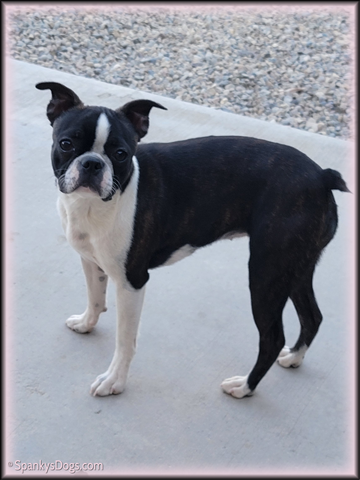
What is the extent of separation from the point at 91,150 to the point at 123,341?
1000 millimetres

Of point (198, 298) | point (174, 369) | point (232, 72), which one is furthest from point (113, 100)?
point (174, 369)

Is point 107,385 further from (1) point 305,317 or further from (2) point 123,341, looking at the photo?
(1) point 305,317

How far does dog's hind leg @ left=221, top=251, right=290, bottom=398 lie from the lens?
→ 10.2ft

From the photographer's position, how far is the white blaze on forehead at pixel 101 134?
282 centimetres

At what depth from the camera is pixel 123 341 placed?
127 inches

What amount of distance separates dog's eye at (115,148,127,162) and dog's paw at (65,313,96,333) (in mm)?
1109

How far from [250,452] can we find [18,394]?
1.19 meters

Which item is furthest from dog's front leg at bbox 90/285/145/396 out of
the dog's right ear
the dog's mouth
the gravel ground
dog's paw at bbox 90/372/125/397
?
the gravel ground

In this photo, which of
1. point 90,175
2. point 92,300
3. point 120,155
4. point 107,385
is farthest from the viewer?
point 92,300

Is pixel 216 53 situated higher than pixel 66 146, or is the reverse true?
pixel 66 146

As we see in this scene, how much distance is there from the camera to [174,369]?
350cm

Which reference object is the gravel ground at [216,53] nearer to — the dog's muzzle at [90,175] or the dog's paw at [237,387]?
the dog's paw at [237,387]

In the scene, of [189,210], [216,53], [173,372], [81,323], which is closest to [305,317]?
[173,372]

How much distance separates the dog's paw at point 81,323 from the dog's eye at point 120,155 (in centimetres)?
111
